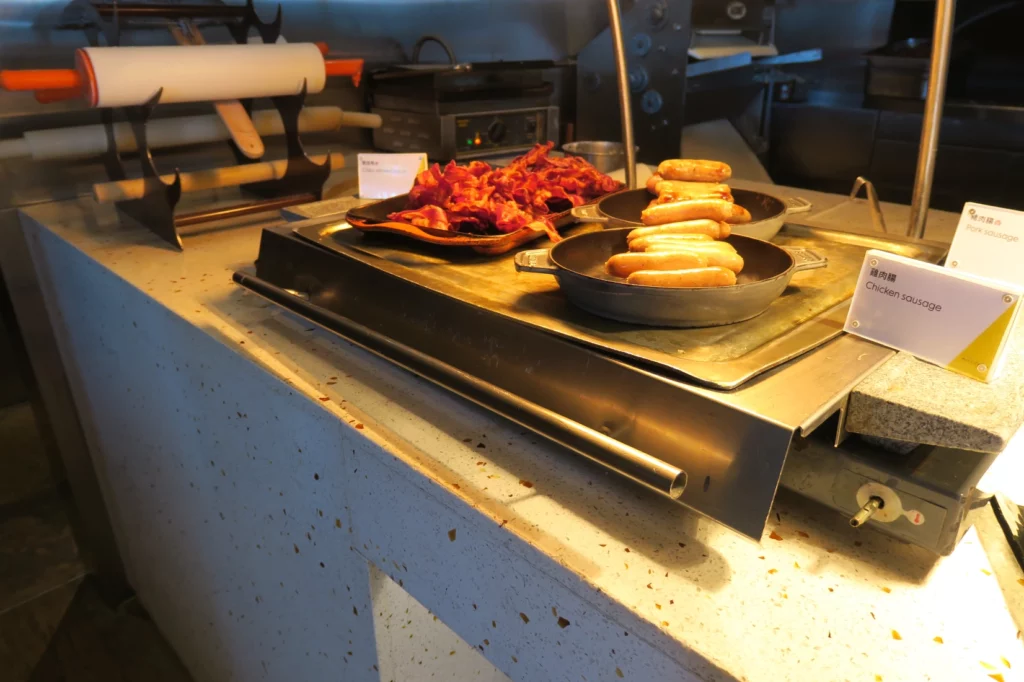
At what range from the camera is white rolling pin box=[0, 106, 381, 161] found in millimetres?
1411

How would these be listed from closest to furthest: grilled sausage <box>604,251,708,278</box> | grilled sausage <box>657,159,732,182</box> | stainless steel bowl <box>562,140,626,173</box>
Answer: grilled sausage <box>604,251,708,278</box>
grilled sausage <box>657,159,732,182</box>
stainless steel bowl <box>562,140,626,173</box>

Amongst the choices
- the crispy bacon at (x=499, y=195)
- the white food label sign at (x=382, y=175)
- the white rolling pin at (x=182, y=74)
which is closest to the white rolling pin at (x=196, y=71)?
the white rolling pin at (x=182, y=74)

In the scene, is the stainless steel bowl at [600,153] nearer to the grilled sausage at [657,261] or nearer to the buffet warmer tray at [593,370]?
the buffet warmer tray at [593,370]

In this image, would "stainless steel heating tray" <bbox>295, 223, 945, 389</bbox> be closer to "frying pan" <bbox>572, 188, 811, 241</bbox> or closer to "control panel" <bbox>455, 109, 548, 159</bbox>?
"frying pan" <bbox>572, 188, 811, 241</bbox>

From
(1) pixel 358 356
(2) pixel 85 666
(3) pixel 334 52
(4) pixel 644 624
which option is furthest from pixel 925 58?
(2) pixel 85 666

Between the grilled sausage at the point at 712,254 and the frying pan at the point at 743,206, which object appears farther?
the frying pan at the point at 743,206

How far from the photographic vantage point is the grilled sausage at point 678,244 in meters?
0.74

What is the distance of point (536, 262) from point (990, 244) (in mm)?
538

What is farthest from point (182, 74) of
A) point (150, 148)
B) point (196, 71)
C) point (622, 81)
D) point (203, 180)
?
point (622, 81)

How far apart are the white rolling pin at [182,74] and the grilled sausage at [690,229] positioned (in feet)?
→ 3.23

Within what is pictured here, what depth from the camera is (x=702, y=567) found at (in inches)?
23.3

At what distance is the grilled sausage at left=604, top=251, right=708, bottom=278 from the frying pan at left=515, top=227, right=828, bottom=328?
0.02 metres

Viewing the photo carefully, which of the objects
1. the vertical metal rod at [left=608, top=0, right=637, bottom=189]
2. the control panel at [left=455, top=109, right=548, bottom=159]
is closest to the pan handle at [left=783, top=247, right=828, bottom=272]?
the vertical metal rod at [left=608, top=0, right=637, bottom=189]

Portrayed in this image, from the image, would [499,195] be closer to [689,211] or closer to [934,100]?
[689,211]
